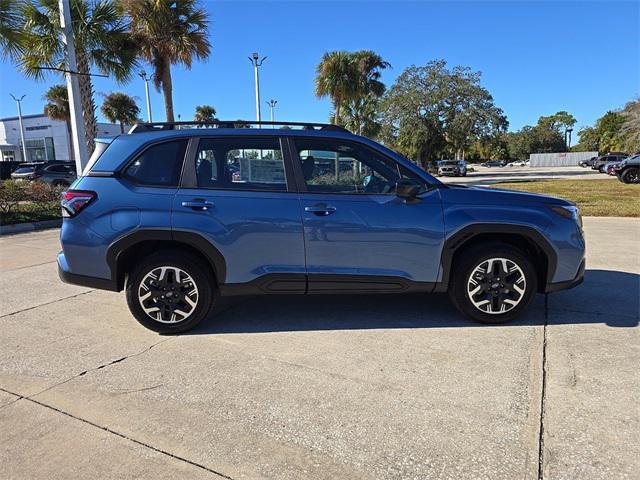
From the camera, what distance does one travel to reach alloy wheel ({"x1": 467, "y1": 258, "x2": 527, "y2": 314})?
411cm

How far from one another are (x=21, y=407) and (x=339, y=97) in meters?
27.5

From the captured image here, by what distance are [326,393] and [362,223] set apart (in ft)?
4.99

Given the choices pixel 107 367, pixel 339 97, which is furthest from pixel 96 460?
pixel 339 97

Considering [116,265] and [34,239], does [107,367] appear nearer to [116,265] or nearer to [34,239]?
[116,265]

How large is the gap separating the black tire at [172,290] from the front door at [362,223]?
0.98 meters

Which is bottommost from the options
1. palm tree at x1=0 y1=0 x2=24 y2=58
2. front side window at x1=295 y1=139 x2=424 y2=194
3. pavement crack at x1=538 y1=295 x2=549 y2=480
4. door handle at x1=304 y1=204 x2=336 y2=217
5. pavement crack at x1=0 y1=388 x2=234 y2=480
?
pavement crack at x1=538 y1=295 x2=549 y2=480

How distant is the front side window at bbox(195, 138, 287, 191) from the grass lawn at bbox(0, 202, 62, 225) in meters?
10.3

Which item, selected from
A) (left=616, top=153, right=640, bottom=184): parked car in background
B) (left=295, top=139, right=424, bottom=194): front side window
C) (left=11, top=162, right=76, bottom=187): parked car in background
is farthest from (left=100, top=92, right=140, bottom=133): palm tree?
(left=295, top=139, right=424, bottom=194): front side window

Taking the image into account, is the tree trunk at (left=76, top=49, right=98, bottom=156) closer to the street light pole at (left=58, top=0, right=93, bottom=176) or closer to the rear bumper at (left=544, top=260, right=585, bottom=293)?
the street light pole at (left=58, top=0, right=93, bottom=176)

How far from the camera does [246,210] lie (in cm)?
394

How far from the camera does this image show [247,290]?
4.11 meters

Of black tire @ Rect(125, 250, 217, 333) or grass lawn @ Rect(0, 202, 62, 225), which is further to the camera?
grass lawn @ Rect(0, 202, 62, 225)

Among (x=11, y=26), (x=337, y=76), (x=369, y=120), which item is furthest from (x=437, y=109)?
(x=11, y=26)

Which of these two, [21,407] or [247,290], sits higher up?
[247,290]
